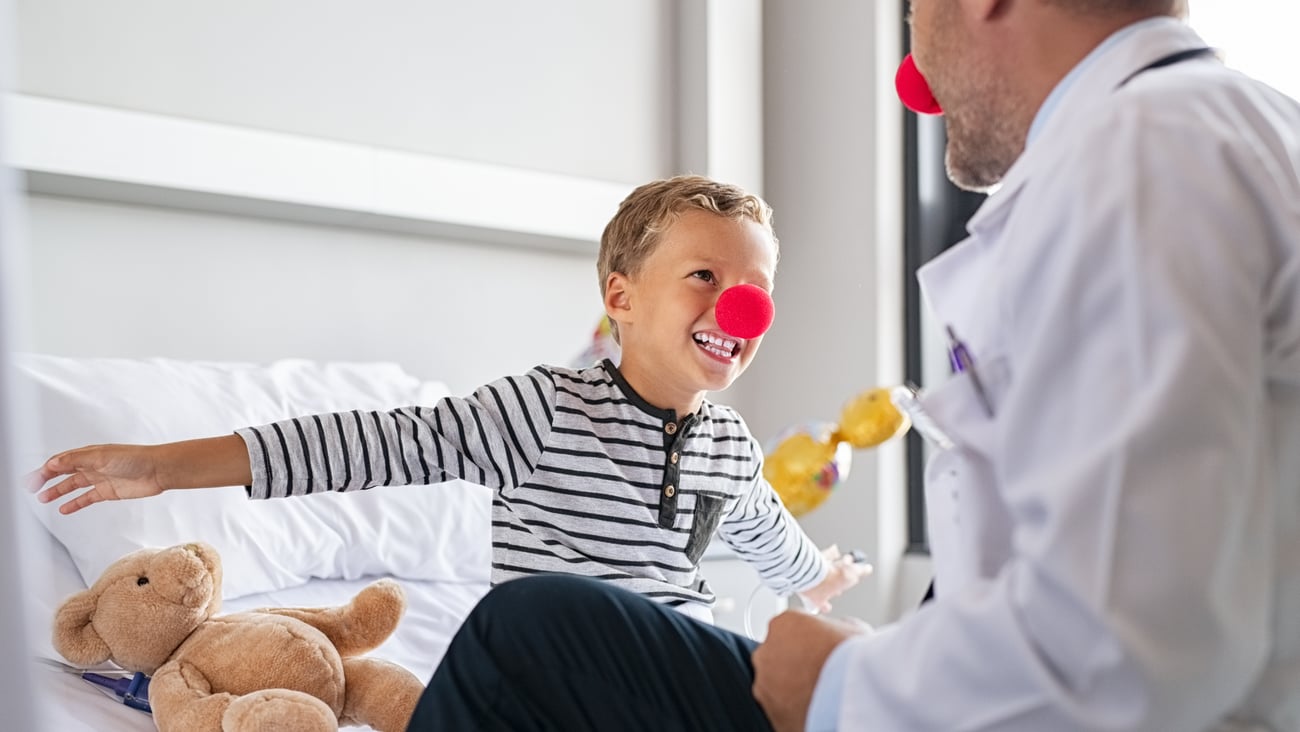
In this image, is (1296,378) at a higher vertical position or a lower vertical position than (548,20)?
lower

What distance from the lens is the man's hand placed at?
780 mm

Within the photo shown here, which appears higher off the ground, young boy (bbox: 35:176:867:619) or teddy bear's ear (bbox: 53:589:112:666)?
young boy (bbox: 35:176:867:619)

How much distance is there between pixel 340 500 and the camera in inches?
73.9

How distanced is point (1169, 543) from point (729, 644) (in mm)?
434

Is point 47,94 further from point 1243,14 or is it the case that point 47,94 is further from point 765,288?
point 1243,14

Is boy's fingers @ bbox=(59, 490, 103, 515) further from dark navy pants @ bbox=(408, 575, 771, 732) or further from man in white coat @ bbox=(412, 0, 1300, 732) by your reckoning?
man in white coat @ bbox=(412, 0, 1300, 732)

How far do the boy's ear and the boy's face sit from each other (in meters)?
0.01

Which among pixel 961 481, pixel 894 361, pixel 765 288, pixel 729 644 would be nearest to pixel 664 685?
pixel 729 644

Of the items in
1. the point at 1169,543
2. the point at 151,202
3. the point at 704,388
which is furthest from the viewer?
the point at 151,202

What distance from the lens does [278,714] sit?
107cm

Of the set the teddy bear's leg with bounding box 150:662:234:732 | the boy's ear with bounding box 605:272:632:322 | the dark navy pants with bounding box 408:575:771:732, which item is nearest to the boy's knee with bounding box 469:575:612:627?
the dark navy pants with bounding box 408:575:771:732

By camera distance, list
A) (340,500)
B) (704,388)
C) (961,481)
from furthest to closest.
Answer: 1. (340,500)
2. (704,388)
3. (961,481)

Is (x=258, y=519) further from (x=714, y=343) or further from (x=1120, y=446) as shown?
(x=1120, y=446)

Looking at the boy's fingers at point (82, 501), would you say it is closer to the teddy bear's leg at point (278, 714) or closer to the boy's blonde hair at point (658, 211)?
the teddy bear's leg at point (278, 714)
